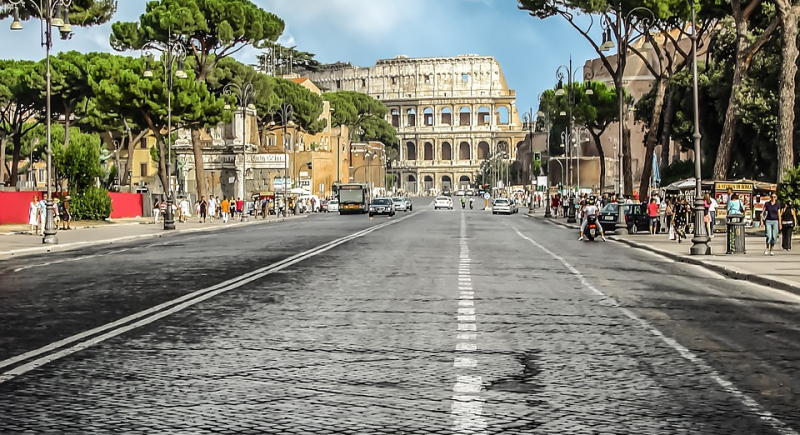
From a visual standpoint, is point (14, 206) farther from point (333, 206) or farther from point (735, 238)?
point (333, 206)

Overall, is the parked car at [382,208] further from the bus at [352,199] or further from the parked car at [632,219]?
the parked car at [632,219]

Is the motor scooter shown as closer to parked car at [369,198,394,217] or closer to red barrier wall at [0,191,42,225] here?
red barrier wall at [0,191,42,225]

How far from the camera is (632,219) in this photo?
44.4 meters

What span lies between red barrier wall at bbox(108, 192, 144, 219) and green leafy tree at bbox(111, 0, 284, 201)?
4.26 meters

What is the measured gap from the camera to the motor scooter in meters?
38.3

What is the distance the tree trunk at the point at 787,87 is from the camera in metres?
38.6

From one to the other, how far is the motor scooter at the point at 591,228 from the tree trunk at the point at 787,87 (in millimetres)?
6633

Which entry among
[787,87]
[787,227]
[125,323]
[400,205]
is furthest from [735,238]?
[400,205]

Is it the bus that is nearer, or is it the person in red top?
the person in red top

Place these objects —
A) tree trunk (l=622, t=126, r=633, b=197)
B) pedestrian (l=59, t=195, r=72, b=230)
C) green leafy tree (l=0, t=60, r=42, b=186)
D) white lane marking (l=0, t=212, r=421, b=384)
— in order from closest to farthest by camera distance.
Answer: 1. white lane marking (l=0, t=212, r=421, b=384)
2. pedestrian (l=59, t=195, r=72, b=230)
3. tree trunk (l=622, t=126, r=633, b=197)
4. green leafy tree (l=0, t=60, r=42, b=186)

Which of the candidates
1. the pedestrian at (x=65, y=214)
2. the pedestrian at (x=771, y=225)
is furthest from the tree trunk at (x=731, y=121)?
the pedestrian at (x=65, y=214)

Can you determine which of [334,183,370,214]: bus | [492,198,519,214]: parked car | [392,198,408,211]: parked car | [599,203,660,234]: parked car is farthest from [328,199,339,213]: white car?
[599,203,660,234]: parked car

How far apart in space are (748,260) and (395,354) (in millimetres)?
17321

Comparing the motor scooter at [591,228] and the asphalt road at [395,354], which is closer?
the asphalt road at [395,354]
